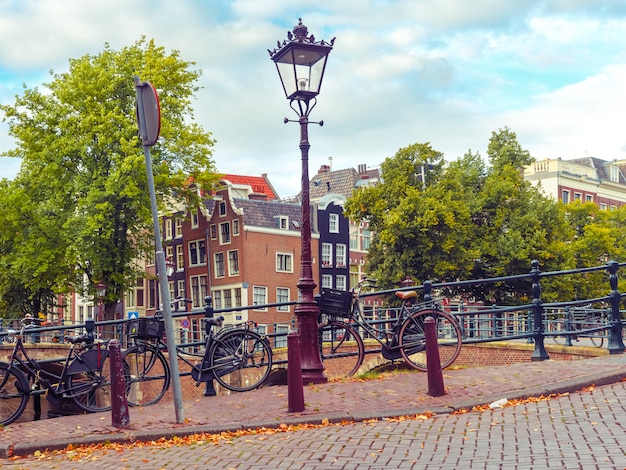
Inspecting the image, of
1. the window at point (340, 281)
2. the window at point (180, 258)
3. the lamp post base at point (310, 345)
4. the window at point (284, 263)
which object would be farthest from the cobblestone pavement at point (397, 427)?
the window at point (340, 281)

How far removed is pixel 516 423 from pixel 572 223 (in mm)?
47854

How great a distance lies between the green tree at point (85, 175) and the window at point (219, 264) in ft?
47.0

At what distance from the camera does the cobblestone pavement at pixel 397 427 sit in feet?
22.5

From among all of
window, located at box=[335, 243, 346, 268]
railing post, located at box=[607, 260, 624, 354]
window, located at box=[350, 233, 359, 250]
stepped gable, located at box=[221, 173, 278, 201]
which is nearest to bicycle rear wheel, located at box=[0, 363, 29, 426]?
railing post, located at box=[607, 260, 624, 354]

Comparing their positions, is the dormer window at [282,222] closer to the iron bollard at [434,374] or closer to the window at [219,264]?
the window at [219,264]

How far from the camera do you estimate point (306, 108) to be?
12.0 m

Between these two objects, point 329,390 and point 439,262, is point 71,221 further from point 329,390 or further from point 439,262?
point 329,390

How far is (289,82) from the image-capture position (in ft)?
39.0

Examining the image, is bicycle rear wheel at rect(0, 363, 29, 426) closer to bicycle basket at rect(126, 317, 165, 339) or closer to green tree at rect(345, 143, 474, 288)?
bicycle basket at rect(126, 317, 165, 339)

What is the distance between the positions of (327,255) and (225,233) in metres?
7.34

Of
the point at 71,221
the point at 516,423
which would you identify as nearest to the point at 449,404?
the point at 516,423

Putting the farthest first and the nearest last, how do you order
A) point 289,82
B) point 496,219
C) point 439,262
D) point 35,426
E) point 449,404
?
point 496,219
point 439,262
point 289,82
point 35,426
point 449,404

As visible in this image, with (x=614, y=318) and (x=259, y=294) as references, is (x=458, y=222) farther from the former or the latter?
(x=614, y=318)

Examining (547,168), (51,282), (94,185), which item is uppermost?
(547,168)
